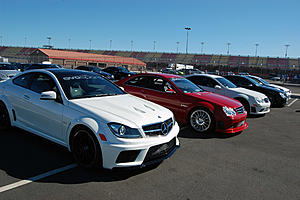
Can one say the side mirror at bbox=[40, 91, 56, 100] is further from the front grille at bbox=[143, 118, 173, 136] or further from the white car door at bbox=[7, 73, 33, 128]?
the front grille at bbox=[143, 118, 173, 136]

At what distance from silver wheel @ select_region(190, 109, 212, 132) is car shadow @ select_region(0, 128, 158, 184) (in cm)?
249

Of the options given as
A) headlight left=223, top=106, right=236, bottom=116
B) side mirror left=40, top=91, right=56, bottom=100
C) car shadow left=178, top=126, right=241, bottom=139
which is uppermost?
side mirror left=40, top=91, right=56, bottom=100

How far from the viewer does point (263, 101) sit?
8.98 m

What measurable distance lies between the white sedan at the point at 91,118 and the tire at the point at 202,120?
6.87ft

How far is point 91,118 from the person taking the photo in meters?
3.60

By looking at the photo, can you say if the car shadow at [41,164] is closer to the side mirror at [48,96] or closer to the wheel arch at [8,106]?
the wheel arch at [8,106]

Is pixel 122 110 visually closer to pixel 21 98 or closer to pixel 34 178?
pixel 34 178

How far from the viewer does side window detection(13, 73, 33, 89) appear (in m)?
4.88

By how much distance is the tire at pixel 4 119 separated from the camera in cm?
521

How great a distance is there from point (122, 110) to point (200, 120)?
2920mm

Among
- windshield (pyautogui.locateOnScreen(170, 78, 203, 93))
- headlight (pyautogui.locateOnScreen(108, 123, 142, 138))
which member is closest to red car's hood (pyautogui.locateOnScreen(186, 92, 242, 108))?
windshield (pyautogui.locateOnScreen(170, 78, 203, 93))

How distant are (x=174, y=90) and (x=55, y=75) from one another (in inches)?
126

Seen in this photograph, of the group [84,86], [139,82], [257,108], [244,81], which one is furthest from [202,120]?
[244,81]

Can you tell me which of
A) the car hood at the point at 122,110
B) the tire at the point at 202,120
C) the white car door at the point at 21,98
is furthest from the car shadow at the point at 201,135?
the white car door at the point at 21,98
